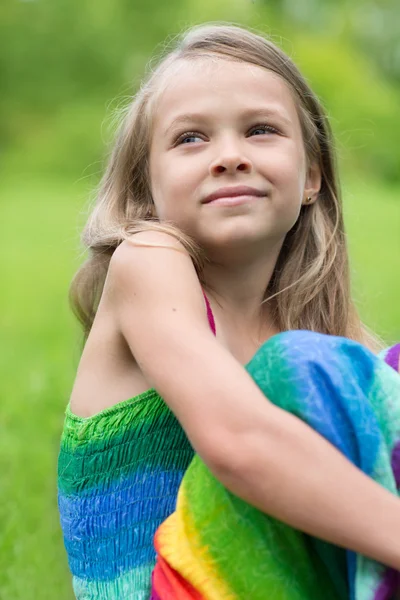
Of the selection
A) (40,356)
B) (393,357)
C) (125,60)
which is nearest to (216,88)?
(393,357)

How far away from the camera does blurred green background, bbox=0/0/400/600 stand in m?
2.97

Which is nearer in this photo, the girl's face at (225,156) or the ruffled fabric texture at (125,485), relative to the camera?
the ruffled fabric texture at (125,485)

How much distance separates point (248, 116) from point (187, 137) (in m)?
0.12

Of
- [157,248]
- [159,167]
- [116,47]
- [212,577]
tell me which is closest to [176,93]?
[159,167]

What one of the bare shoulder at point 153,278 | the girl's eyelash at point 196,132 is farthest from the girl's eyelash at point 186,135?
the bare shoulder at point 153,278

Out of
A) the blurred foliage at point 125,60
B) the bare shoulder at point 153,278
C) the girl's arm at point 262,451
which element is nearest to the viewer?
the girl's arm at point 262,451

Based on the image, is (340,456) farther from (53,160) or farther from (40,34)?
(40,34)

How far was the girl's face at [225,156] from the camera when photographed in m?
1.82

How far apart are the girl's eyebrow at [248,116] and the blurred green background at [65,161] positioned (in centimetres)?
57

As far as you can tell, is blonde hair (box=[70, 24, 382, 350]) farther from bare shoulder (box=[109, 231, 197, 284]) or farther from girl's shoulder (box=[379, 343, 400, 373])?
girl's shoulder (box=[379, 343, 400, 373])

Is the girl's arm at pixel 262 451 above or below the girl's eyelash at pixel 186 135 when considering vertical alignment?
below

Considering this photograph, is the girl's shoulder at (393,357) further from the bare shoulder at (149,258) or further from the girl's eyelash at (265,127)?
the girl's eyelash at (265,127)

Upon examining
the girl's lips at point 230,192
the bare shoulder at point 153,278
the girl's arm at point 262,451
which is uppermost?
the girl's lips at point 230,192

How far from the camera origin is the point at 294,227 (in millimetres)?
2232
